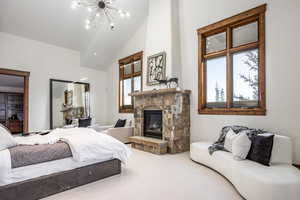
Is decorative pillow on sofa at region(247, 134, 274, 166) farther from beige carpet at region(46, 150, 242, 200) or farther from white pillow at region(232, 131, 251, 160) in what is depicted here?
beige carpet at region(46, 150, 242, 200)

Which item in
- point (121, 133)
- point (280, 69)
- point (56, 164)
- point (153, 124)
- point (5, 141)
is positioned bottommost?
point (121, 133)

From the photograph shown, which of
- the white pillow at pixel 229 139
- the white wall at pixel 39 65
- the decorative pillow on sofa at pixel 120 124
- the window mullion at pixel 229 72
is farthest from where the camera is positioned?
the decorative pillow on sofa at pixel 120 124

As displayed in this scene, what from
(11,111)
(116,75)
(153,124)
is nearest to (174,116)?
(153,124)

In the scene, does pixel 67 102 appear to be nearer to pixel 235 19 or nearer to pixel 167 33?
pixel 167 33

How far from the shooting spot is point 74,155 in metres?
2.66

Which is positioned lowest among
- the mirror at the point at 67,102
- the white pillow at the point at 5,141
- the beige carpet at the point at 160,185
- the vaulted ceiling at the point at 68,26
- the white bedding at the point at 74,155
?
the beige carpet at the point at 160,185

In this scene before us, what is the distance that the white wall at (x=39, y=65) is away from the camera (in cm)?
545

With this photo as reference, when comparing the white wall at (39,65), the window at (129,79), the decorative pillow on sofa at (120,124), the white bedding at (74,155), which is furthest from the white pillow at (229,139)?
the white wall at (39,65)

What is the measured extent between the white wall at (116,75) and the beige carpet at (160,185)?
3.64 metres

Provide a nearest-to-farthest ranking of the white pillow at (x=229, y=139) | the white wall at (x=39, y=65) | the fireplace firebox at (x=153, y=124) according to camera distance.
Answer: the white pillow at (x=229, y=139)
the fireplace firebox at (x=153, y=124)
the white wall at (x=39, y=65)

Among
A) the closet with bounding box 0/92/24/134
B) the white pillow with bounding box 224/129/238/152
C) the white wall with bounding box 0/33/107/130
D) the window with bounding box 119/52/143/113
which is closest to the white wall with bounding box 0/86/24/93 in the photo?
the closet with bounding box 0/92/24/134

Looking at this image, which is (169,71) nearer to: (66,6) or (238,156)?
(238,156)

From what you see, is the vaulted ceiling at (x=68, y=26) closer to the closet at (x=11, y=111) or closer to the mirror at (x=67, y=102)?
the mirror at (x=67, y=102)

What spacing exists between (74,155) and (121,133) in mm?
3099
